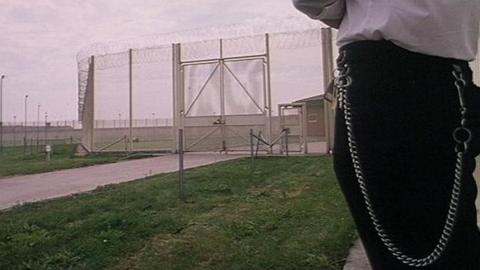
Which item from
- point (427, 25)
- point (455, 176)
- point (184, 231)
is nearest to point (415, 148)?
point (455, 176)

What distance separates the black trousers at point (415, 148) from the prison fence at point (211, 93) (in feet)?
55.0

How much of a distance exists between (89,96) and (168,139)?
4137mm

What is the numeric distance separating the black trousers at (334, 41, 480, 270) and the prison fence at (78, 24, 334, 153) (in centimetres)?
1678

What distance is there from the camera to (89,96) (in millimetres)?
23141

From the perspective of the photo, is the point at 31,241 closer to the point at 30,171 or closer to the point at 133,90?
the point at 30,171

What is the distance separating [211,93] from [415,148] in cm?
2014

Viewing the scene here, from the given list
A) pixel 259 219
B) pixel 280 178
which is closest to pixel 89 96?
pixel 280 178

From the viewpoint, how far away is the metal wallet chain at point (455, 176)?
37.9 inches

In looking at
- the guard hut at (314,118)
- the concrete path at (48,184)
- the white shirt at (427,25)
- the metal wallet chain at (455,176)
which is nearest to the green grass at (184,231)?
the concrete path at (48,184)

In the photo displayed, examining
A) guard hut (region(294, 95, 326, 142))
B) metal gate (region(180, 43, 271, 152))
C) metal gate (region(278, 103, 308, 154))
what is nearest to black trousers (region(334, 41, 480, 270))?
metal gate (region(278, 103, 308, 154))

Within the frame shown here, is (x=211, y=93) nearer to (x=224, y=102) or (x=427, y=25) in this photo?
(x=224, y=102)

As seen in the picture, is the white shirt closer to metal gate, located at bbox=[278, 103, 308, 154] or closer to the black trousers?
the black trousers

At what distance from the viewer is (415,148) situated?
3.21 feet

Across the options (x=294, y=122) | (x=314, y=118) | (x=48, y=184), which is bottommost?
(x=48, y=184)
